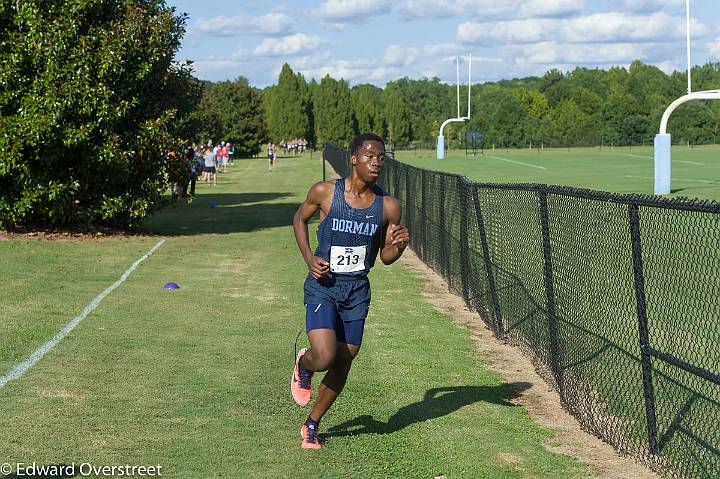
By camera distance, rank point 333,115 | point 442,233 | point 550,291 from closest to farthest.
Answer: point 550,291, point 442,233, point 333,115

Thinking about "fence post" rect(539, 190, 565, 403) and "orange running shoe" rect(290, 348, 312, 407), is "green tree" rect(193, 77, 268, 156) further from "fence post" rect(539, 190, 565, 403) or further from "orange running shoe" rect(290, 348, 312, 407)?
"orange running shoe" rect(290, 348, 312, 407)

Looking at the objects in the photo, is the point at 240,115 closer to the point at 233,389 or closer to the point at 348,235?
the point at 233,389

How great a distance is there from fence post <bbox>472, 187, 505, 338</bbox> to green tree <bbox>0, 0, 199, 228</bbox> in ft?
35.8

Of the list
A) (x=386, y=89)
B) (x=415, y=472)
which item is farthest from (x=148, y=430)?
(x=386, y=89)

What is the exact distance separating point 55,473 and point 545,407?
381cm

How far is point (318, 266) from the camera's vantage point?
7.05m

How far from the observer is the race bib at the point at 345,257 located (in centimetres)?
720

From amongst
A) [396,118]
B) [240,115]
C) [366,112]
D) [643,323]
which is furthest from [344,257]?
[366,112]

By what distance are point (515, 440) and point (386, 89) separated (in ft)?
478

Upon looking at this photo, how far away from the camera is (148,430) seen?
773 cm

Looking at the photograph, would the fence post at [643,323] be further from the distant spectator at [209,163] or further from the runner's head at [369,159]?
the distant spectator at [209,163]

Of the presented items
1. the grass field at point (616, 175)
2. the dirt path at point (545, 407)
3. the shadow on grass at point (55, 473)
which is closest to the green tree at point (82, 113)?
the dirt path at point (545, 407)

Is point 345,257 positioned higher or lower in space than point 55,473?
higher

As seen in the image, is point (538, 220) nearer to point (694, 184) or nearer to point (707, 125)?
point (694, 184)
